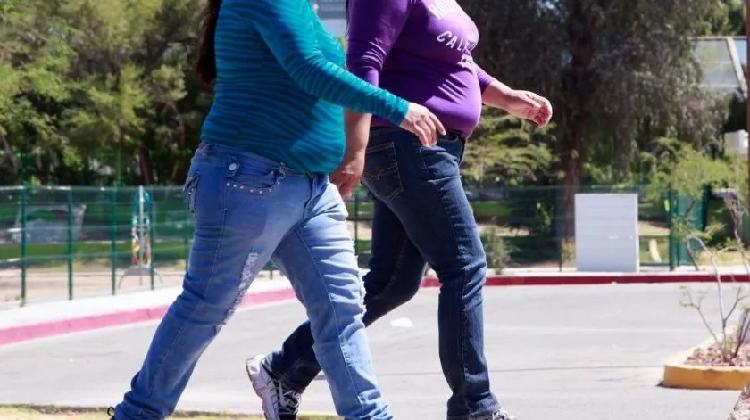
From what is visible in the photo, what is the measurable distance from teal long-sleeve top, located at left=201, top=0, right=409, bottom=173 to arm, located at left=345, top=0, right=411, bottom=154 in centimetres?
39

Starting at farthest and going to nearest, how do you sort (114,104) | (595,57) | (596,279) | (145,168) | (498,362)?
(145,168)
(114,104)
(595,57)
(596,279)
(498,362)

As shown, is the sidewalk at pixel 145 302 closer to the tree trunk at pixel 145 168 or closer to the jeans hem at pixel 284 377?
the jeans hem at pixel 284 377

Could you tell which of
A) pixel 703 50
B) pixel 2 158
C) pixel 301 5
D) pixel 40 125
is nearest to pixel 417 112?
pixel 301 5

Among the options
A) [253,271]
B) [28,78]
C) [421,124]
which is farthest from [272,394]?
[28,78]

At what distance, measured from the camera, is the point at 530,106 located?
5777 millimetres

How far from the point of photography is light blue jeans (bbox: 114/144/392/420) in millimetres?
4500

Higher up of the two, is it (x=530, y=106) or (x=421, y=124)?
(x=530, y=106)

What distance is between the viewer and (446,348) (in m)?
5.28

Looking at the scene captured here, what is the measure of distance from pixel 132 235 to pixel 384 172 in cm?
1717

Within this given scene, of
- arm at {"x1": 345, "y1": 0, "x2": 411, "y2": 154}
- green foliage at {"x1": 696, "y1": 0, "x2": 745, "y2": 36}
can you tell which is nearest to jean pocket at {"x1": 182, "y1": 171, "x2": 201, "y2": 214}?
arm at {"x1": 345, "y1": 0, "x2": 411, "y2": 154}

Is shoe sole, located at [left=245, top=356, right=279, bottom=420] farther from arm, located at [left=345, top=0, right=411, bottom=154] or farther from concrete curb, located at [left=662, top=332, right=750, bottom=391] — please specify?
concrete curb, located at [left=662, top=332, right=750, bottom=391]

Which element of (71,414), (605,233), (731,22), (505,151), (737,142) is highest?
(731,22)

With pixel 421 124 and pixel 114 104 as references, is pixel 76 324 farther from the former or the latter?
pixel 114 104

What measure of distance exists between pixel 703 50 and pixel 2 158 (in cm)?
2065
